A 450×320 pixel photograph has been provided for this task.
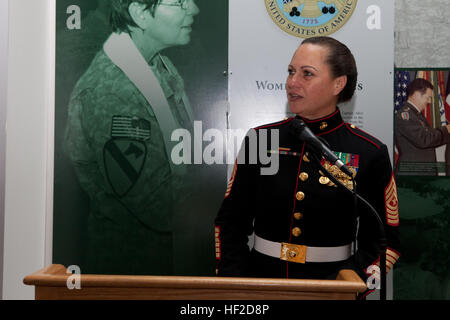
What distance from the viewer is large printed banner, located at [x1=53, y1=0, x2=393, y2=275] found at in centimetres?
191

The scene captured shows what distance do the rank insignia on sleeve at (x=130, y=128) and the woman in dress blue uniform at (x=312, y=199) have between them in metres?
0.74

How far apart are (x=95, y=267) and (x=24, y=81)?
1123 millimetres

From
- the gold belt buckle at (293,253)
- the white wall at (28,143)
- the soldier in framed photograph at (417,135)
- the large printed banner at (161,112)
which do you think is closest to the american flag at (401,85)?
the soldier in framed photograph at (417,135)

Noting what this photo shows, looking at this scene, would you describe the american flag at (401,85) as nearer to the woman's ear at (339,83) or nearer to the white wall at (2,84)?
the woman's ear at (339,83)

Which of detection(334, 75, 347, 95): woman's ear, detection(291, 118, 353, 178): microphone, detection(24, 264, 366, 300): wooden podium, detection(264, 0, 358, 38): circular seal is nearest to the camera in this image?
detection(24, 264, 366, 300): wooden podium

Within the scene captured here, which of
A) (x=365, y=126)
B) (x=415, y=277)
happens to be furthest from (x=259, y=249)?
(x=415, y=277)

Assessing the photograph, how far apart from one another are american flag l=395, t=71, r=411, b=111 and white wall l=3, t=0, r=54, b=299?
192cm

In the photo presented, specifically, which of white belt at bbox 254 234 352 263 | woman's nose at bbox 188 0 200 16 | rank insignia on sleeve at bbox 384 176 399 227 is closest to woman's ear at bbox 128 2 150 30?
woman's nose at bbox 188 0 200 16

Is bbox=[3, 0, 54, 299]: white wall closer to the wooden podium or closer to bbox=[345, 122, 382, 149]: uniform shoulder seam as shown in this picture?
the wooden podium

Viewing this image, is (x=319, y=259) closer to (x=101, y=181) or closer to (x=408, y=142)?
(x=408, y=142)

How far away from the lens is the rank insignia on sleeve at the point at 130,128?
6.26 ft

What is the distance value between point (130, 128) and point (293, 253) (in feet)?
3.75

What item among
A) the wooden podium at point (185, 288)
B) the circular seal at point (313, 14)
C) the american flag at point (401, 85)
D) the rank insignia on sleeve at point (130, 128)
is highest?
the circular seal at point (313, 14)
